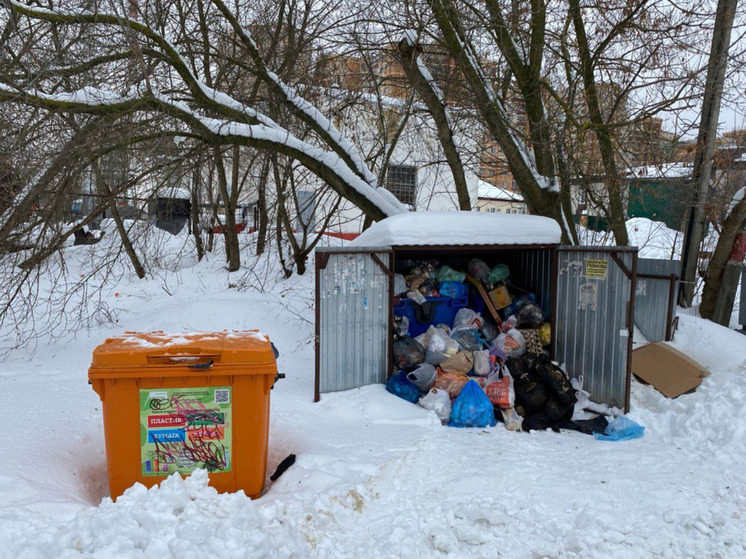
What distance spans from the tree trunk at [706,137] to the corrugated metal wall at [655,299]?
3.71ft

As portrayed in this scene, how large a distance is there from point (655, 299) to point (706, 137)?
263 cm

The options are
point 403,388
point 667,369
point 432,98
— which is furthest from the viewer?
point 432,98

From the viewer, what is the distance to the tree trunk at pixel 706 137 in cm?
731

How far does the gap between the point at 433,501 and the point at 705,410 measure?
3212 mm

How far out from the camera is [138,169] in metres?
6.87

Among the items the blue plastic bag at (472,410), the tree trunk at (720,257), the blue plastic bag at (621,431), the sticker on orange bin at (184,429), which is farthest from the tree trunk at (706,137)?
the sticker on orange bin at (184,429)

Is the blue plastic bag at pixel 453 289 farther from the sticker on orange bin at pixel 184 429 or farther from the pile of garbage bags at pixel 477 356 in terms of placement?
the sticker on orange bin at pixel 184 429

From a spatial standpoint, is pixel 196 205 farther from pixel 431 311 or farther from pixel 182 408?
pixel 182 408

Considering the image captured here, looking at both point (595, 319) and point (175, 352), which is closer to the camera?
point (175, 352)

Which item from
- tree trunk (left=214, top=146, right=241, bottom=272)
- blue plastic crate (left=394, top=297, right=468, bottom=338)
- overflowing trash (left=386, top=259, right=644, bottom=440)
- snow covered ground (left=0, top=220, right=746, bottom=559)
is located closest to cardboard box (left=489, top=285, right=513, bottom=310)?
overflowing trash (left=386, top=259, right=644, bottom=440)

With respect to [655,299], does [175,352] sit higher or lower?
higher

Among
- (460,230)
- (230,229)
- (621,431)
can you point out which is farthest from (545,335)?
(230,229)

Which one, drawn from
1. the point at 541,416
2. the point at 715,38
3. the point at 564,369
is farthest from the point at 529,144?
the point at 541,416

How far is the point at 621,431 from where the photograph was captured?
4.92 meters
